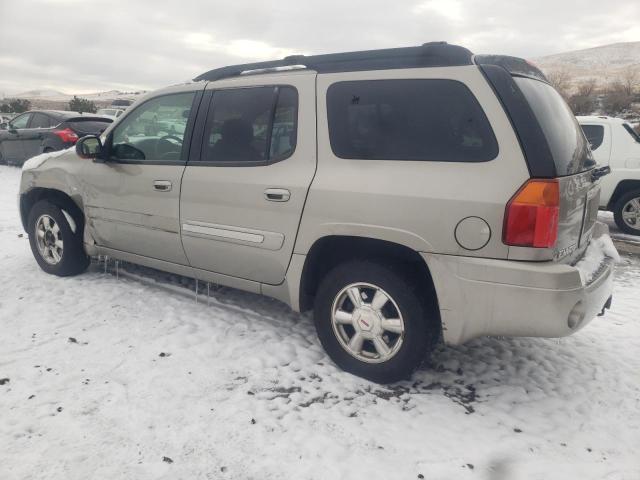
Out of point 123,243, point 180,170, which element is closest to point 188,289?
point 123,243

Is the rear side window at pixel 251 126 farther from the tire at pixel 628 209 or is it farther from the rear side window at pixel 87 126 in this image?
the rear side window at pixel 87 126

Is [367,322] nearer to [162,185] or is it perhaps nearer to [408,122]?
[408,122]

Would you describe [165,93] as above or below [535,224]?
above

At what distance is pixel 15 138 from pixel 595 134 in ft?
42.6

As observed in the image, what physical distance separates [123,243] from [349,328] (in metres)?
2.24

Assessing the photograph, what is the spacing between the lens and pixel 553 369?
332 centimetres

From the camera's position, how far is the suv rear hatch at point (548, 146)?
2.49 meters

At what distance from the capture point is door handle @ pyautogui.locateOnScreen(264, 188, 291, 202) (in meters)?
3.15

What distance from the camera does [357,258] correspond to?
9.91 ft

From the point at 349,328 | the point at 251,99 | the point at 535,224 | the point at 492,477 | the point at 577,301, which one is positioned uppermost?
the point at 251,99

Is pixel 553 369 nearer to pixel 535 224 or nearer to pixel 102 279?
pixel 535 224

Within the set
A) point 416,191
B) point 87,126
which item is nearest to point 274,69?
point 416,191

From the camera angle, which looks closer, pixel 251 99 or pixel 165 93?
pixel 251 99

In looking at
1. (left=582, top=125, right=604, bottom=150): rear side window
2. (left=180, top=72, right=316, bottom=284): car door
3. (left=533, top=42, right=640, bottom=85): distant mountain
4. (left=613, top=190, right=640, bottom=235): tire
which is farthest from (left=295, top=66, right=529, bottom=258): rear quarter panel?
(left=533, top=42, right=640, bottom=85): distant mountain
